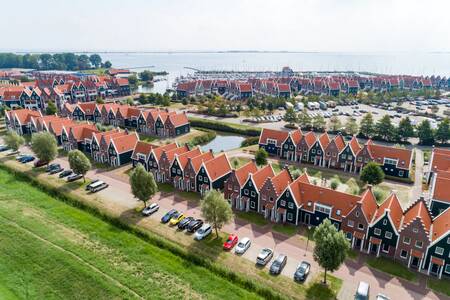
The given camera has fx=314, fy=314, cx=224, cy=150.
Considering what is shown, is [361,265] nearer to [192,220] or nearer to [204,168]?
[192,220]

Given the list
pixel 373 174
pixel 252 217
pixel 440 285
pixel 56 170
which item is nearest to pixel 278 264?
pixel 252 217

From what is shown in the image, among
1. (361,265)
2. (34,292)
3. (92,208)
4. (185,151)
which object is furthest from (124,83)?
(361,265)

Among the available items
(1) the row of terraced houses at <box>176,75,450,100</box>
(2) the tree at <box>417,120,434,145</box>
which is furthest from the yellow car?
(1) the row of terraced houses at <box>176,75,450,100</box>

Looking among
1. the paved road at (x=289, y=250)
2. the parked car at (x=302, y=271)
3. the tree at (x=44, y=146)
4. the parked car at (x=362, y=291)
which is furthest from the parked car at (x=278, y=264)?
the tree at (x=44, y=146)

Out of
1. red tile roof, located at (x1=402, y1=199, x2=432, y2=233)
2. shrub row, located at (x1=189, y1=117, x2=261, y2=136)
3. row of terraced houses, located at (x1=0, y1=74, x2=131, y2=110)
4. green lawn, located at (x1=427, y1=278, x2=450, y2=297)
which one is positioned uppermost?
row of terraced houses, located at (x1=0, y1=74, x2=131, y2=110)

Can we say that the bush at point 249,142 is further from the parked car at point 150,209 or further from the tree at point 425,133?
the tree at point 425,133

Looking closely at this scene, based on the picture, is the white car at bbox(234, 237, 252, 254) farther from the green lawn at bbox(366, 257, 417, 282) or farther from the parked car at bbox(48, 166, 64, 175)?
the parked car at bbox(48, 166, 64, 175)
